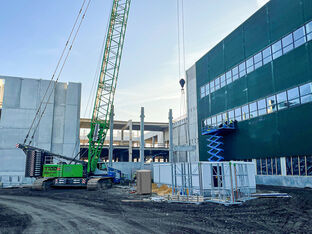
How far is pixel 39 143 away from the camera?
42.2m

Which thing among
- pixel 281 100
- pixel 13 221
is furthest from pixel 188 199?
pixel 281 100

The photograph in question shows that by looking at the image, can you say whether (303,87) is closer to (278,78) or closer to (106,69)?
(278,78)

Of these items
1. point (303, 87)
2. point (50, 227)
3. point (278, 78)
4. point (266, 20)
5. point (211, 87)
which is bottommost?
point (50, 227)

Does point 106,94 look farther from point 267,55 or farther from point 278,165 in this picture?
point 278,165

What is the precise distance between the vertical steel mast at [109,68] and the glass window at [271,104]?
65.8ft

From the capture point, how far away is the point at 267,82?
30.0m

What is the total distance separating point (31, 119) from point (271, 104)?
36424 millimetres

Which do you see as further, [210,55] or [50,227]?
[210,55]

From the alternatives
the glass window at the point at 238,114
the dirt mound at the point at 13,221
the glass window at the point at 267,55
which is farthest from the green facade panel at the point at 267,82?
the dirt mound at the point at 13,221

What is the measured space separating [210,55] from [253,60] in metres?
10.8

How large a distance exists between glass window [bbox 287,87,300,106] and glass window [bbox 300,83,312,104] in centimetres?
57

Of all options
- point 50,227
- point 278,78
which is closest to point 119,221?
point 50,227

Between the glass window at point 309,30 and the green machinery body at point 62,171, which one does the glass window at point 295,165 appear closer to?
the glass window at point 309,30

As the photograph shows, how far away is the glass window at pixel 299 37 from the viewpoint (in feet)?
83.9
